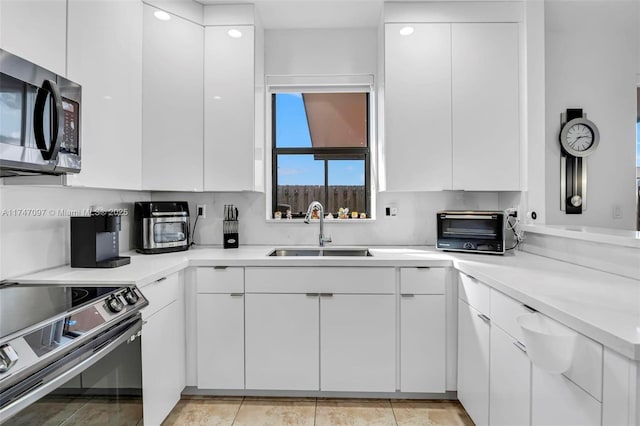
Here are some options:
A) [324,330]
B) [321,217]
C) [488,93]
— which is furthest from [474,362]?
[488,93]

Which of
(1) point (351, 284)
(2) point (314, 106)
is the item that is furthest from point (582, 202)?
(2) point (314, 106)

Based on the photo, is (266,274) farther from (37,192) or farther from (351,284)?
(37,192)

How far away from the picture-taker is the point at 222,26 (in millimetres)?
2338

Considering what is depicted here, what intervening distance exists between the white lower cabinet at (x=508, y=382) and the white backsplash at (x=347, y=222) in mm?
1186

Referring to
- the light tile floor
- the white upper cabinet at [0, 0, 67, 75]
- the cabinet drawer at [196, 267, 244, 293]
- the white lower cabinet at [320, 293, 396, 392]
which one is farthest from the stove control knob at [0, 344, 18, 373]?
the white lower cabinet at [320, 293, 396, 392]

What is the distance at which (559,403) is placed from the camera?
109cm

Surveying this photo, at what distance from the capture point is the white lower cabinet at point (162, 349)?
5.32 ft

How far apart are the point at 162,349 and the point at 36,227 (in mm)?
882

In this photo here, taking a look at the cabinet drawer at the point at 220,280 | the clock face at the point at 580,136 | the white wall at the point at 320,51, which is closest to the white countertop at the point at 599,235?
the clock face at the point at 580,136

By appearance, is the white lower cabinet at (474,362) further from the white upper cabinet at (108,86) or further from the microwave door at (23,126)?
the white upper cabinet at (108,86)

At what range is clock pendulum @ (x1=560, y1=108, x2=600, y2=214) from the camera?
257cm

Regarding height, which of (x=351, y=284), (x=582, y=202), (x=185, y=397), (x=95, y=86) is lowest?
(x=185, y=397)

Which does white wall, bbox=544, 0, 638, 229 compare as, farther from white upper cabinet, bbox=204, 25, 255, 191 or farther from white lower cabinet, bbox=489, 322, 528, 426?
white upper cabinet, bbox=204, 25, 255, 191

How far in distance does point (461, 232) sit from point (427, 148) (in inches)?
24.8
